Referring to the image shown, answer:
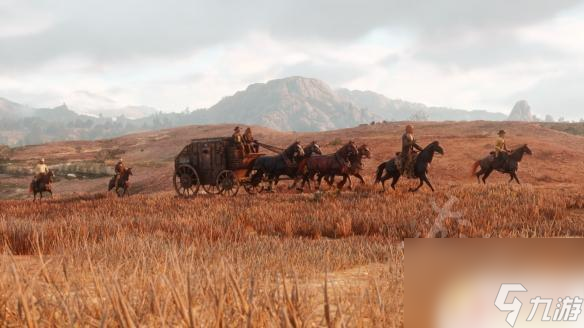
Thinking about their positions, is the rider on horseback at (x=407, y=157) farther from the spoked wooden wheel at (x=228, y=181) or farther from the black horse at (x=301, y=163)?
the spoked wooden wheel at (x=228, y=181)

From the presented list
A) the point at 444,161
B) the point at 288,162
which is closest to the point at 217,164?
the point at 288,162

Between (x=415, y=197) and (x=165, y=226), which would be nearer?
(x=165, y=226)

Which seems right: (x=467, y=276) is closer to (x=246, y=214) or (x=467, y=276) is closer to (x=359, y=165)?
(x=246, y=214)

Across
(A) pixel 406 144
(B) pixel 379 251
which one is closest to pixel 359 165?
(A) pixel 406 144

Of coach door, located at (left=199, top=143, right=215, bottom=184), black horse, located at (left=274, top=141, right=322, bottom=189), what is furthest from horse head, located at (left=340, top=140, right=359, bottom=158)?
coach door, located at (left=199, top=143, right=215, bottom=184)

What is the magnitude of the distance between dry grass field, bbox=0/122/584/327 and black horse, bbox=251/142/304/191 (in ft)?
8.45

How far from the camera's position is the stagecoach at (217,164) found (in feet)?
58.8

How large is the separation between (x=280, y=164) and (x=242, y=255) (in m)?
12.5

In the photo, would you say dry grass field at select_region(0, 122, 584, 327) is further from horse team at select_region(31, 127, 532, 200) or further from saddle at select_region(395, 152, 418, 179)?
horse team at select_region(31, 127, 532, 200)

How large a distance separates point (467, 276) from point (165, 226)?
27.8 feet

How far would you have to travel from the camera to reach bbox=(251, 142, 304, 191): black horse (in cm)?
1816

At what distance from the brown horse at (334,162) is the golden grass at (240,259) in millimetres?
2177

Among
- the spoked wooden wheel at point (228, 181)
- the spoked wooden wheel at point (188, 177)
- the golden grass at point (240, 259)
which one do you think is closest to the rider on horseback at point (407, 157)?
the golden grass at point (240, 259)

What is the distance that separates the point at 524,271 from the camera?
1142mm
